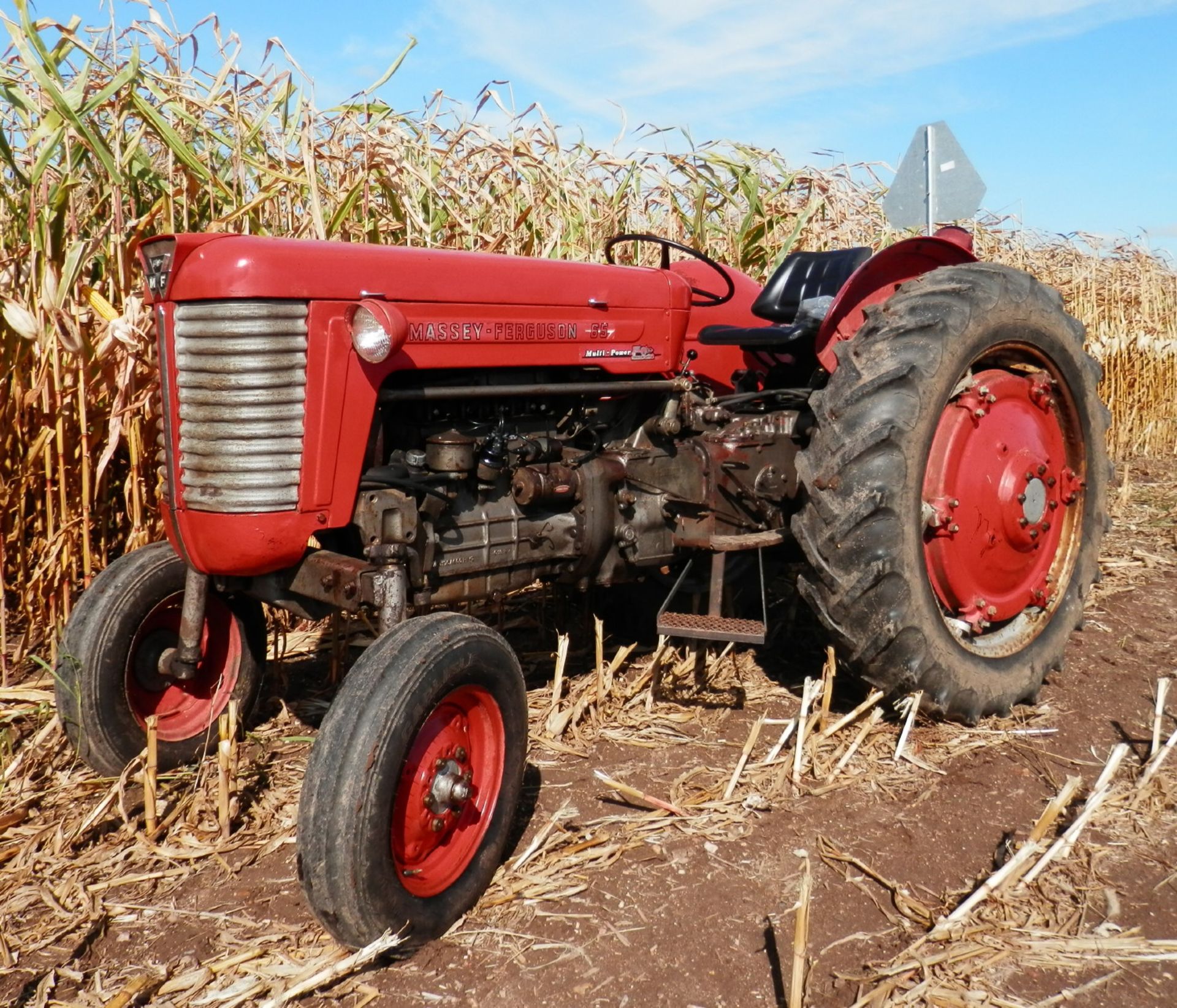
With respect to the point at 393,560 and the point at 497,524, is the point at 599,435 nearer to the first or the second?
the point at 497,524

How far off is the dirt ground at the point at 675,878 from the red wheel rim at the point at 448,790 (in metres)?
0.13

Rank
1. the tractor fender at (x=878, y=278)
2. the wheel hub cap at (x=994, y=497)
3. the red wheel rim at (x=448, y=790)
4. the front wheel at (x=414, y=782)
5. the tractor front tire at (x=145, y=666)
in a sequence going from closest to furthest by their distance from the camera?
the front wheel at (x=414, y=782), the red wheel rim at (x=448, y=790), the tractor front tire at (x=145, y=666), the wheel hub cap at (x=994, y=497), the tractor fender at (x=878, y=278)

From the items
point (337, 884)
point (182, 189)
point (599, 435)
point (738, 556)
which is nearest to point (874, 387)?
point (599, 435)

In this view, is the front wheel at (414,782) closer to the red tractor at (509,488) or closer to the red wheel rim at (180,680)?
the red tractor at (509,488)

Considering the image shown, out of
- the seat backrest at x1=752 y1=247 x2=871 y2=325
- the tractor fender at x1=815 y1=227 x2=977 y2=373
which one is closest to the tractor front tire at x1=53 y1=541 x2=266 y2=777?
the tractor fender at x1=815 y1=227 x2=977 y2=373

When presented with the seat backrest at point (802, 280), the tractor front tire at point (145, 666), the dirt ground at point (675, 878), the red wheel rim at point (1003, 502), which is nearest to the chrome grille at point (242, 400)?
the tractor front tire at point (145, 666)

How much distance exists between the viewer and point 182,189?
11.8 ft

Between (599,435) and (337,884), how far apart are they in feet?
5.31

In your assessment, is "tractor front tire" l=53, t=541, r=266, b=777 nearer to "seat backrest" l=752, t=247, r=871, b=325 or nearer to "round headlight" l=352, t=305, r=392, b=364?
"round headlight" l=352, t=305, r=392, b=364

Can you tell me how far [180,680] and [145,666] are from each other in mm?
105

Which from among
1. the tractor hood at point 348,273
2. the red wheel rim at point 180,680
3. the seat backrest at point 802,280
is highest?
the seat backrest at point 802,280

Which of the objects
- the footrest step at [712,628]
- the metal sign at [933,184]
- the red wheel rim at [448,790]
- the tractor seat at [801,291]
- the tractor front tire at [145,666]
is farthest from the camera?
the metal sign at [933,184]

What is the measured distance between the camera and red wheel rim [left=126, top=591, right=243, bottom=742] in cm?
298

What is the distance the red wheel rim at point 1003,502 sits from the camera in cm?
319
